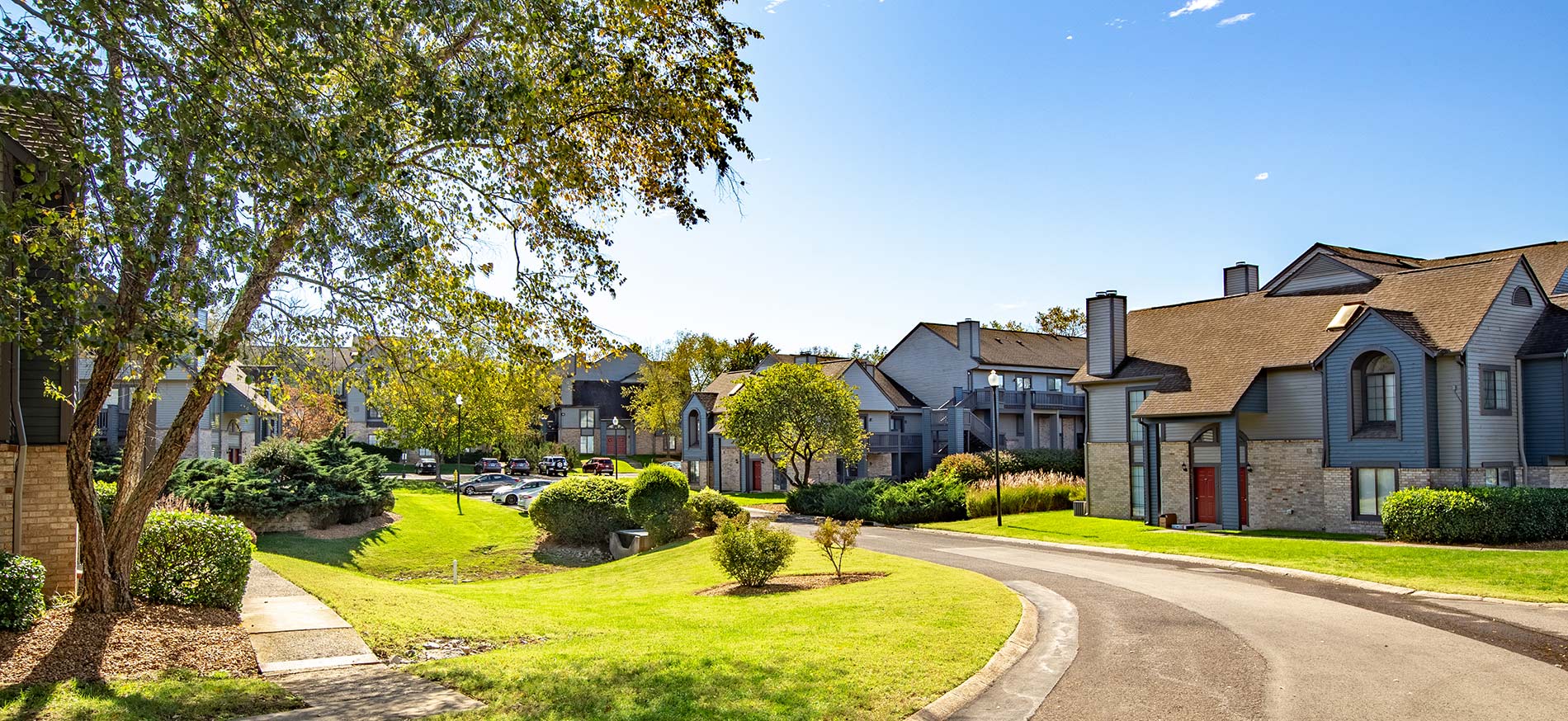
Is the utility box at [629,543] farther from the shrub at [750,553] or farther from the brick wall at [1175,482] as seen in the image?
the brick wall at [1175,482]

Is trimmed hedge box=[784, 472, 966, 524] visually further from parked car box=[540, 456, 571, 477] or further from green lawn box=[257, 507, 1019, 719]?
parked car box=[540, 456, 571, 477]

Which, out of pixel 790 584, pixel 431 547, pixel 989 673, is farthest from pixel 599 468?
pixel 989 673

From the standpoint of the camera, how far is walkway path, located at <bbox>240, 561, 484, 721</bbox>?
8820mm

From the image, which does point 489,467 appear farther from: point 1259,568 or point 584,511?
point 1259,568

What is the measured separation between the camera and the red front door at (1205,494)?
1325 inches

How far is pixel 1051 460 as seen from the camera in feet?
167

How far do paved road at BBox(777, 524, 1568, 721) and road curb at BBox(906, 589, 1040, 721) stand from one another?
219mm

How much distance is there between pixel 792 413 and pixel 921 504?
7.56 m

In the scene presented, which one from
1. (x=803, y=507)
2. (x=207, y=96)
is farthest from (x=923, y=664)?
(x=803, y=507)

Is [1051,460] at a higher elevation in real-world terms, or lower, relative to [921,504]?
higher

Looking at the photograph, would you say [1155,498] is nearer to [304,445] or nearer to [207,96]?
[304,445]

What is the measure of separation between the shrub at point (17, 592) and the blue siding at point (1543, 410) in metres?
34.9

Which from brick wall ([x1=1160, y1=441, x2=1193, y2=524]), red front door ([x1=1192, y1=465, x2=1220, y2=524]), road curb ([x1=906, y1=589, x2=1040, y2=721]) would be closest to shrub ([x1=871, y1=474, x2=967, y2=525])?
brick wall ([x1=1160, y1=441, x2=1193, y2=524])

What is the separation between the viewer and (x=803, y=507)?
143ft
